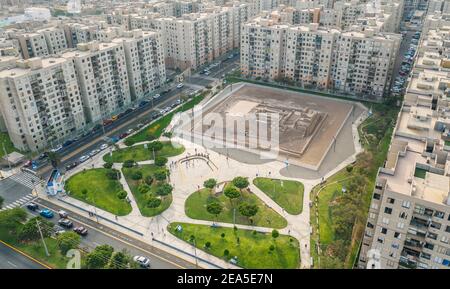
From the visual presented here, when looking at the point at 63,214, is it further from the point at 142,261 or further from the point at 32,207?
the point at 142,261

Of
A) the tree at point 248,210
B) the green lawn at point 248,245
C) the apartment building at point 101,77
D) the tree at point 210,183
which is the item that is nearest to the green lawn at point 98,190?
the green lawn at point 248,245

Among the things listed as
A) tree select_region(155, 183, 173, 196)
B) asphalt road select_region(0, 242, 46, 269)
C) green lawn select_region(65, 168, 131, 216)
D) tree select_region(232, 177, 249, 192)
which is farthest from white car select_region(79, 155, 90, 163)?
tree select_region(232, 177, 249, 192)

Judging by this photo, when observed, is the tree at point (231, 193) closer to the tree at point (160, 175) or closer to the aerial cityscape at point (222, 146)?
the aerial cityscape at point (222, 146)

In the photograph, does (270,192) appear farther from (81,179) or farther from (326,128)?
(81,179)

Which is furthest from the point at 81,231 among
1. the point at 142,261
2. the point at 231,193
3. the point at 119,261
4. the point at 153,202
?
the point at 231,193

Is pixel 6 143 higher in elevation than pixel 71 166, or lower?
higher

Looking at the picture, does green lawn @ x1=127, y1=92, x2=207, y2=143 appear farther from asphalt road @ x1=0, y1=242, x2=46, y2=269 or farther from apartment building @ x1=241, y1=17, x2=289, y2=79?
asphalt road @ x1=0, y1=242, x2=46, y2=269

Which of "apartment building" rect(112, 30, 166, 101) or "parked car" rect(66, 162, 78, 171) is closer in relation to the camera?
"parked car" rect(66, 162, 78, 171)
